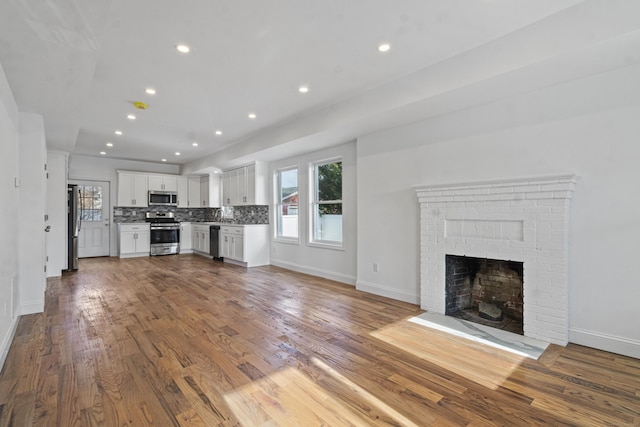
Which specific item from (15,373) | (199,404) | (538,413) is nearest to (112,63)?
(15,373)

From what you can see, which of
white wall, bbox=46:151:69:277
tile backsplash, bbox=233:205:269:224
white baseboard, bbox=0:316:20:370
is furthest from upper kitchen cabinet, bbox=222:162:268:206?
white baseboard, bbox=0:316:20:370

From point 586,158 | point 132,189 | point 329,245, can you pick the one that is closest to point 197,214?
point 132,189

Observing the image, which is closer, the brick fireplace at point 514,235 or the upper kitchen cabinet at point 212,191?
the brick fireplace at point 514,235

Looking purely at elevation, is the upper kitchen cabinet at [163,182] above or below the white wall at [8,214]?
above

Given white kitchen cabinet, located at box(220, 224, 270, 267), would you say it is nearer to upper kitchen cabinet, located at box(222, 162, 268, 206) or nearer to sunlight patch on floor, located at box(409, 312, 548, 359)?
upper kitchen cabinet, located at box(222, 162, 268, 206)

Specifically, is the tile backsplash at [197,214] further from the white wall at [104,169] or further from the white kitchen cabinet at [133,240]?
the white kitchen cabinet at [133,240]

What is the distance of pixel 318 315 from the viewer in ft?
11.4

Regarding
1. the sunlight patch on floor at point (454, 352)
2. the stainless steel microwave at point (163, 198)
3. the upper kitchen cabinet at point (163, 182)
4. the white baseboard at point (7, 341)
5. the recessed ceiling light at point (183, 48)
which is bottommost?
the sunlight patch on floor at point (454, 352)

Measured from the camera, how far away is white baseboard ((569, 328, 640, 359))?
8.00ft

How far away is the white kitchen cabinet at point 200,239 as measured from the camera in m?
8.06

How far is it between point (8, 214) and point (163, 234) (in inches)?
226

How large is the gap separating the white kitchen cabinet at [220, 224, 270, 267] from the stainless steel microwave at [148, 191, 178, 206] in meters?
2.69

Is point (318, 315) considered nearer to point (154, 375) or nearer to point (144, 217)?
point (154, 375)

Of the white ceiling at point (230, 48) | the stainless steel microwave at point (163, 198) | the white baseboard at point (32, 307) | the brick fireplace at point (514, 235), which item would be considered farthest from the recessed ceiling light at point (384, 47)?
the stainless steel microwave at point (163, 198)
